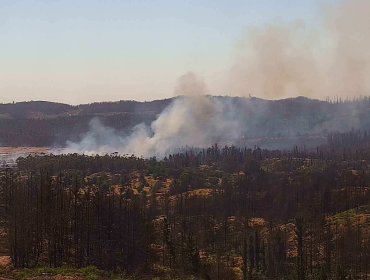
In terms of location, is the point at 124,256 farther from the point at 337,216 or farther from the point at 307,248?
the point at 337,216

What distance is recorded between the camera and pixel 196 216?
104 metres

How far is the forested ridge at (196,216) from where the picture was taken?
161ft

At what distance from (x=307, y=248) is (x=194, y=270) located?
3466cm

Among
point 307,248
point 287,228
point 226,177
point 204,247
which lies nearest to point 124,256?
point 204,247

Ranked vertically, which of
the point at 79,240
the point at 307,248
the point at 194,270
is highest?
the point at 79,240

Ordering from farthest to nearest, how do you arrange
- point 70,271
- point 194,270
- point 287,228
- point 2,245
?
point 287,228 < point 194,270 < point 2,245 < point 70,271

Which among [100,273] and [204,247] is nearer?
[100,273]

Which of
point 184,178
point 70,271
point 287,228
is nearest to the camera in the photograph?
point 70,271

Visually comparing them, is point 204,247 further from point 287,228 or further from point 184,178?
point 184,178

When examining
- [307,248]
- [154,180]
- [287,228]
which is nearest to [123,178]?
[154,180]

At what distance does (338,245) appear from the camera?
77250mm

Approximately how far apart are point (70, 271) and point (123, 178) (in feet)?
322

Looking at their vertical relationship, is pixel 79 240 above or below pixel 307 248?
above

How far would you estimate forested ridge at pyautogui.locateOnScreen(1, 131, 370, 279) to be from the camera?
4922 cm
